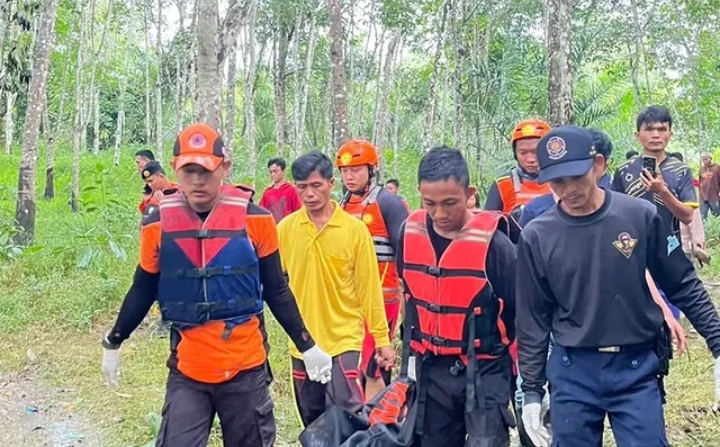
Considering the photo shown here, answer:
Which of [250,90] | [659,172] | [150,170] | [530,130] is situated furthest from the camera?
[250,90]

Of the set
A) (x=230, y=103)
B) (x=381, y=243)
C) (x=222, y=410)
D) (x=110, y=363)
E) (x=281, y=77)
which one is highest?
(x=281, y=77)

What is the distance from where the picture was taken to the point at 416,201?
736 inches

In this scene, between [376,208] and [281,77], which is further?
[281,77]

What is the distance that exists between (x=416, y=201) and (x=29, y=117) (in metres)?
10.5

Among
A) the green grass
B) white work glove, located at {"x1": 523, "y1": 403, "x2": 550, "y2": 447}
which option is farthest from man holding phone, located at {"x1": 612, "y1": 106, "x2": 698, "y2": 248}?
white work glove, located at {"x1": 523, "y1": 403, "x2": 550, "y2": 447}

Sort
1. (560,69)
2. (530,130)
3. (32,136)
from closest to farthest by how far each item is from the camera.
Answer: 1. (530,130)
2. (560,69)
3. (32,136)

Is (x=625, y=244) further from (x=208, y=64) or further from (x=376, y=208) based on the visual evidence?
(x=208, y=64)

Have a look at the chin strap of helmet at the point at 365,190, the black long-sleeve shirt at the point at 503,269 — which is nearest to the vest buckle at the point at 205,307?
the black long-sleeve shirt at the point at 503,269

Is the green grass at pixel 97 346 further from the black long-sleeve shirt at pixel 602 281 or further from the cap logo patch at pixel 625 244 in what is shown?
the cap logo patch at pixel 625 244

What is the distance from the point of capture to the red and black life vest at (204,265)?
3.14 m

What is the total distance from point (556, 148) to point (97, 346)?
559 centimetres

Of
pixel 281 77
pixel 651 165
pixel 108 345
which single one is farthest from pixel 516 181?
pixel 281 77

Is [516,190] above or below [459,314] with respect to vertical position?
above

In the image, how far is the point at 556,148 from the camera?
108 inches
